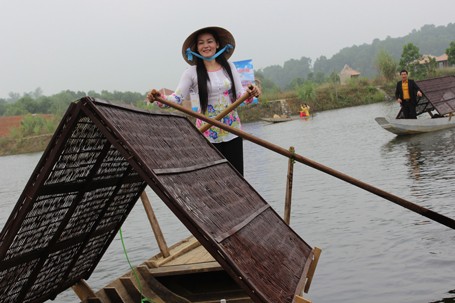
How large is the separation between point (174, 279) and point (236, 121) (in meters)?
Answer: 1.56

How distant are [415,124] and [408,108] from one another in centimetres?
58

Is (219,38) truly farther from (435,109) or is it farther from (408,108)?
(435,109)

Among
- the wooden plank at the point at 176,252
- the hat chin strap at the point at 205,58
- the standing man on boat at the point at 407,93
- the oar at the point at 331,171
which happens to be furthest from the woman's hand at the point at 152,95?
the standing man on boat at the point at 407,93

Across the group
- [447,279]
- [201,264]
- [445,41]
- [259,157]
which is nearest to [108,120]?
[201,264]

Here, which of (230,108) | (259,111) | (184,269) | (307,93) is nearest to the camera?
(184,269)

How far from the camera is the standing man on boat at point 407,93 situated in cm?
1603

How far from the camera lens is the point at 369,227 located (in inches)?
300

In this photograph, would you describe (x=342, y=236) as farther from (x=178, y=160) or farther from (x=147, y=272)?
(x=178, y=160)

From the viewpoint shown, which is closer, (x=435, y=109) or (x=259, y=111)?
(x=435, y=109)

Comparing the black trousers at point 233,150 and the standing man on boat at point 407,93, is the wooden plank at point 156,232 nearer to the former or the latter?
the black trousers at point 233,150

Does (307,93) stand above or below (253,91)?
below

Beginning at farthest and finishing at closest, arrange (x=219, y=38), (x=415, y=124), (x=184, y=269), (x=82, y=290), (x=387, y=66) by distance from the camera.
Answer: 1. (x=387, y=66)
2. (x=415, y=124)
3. (x=219, y=38)
4. (x=184, y=269)
5. (x=82, y=290)

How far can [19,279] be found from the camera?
3666 millimetres

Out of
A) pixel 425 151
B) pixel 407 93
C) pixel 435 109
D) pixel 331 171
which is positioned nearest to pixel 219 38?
pixel 331 171
